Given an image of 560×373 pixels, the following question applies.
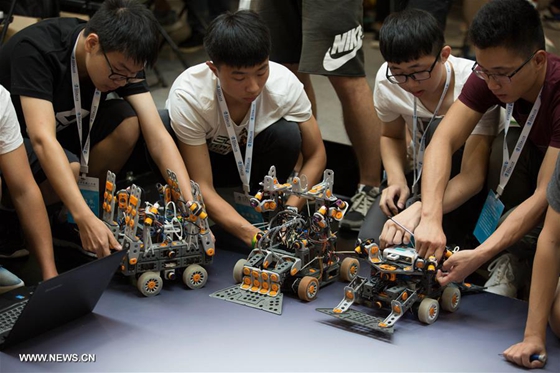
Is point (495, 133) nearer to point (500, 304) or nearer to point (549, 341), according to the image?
point (500, 304)

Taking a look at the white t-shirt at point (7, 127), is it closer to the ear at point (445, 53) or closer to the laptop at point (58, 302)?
the laptop at point (58, 302)

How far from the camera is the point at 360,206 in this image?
3.18m

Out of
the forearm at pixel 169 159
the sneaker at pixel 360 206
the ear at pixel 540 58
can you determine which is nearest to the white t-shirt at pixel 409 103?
the ear at pixel 540 58

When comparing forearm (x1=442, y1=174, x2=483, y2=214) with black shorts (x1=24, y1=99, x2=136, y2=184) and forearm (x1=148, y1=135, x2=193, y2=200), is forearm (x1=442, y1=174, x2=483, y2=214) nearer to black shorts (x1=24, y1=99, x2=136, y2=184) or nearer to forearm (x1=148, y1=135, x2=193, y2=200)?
forearm (x1=148, y1=135, x2=193, y2=200)

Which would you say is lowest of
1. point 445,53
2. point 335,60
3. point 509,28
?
point 335,60

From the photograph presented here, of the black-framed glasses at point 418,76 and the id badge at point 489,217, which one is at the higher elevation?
the black-framed glasses at point 418,76

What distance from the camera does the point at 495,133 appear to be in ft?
8.86

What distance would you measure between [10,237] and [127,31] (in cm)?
88

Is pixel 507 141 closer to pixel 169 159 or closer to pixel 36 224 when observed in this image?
pixel 169 159

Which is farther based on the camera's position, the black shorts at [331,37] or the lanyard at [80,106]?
the black shorts at [331,37]

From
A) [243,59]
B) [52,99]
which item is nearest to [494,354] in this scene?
[243,59]

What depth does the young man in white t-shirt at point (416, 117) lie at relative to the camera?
2.50m

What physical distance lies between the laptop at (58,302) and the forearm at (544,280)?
115 cm

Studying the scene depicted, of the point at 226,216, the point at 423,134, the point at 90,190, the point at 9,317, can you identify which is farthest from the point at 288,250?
the point at 9,317
